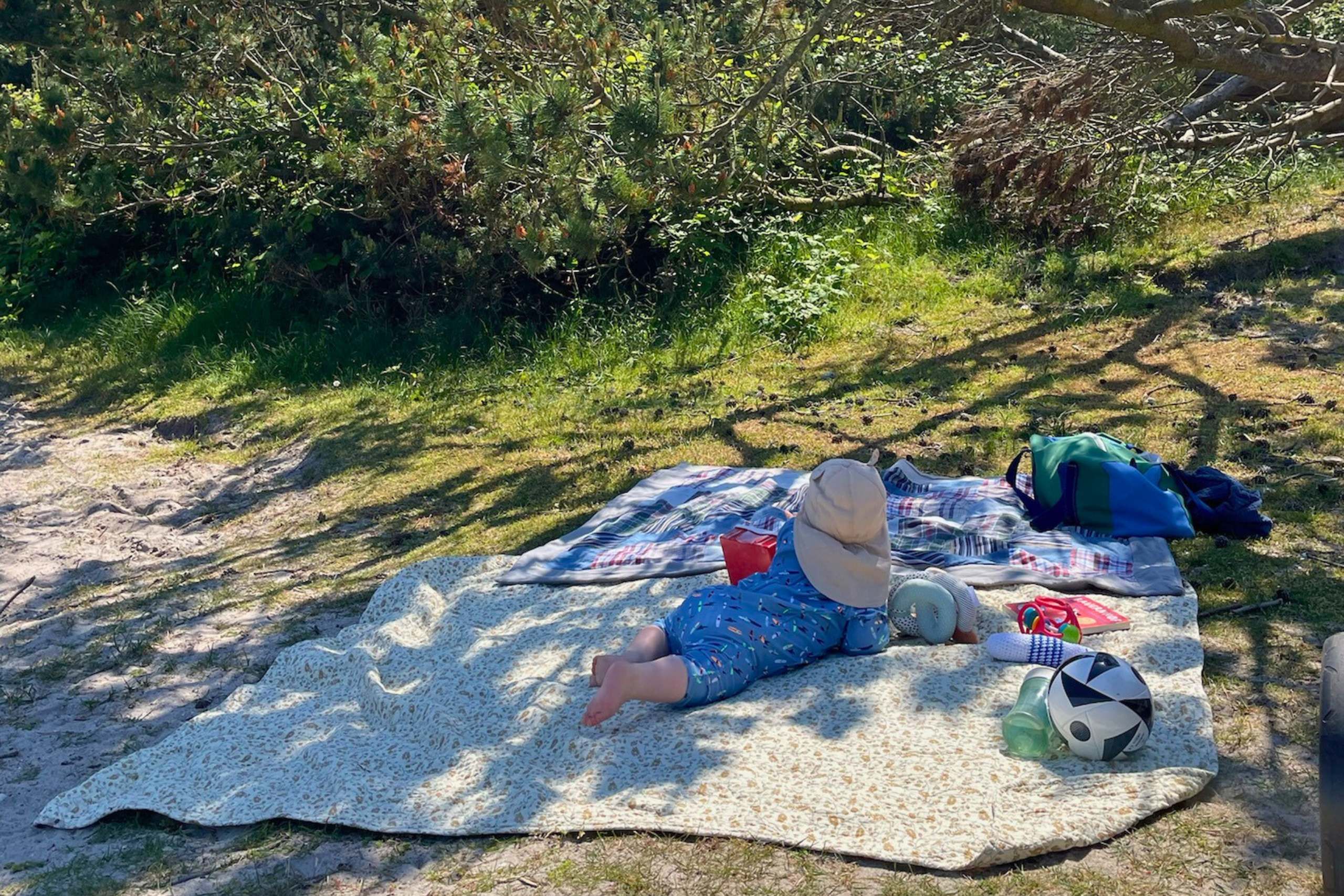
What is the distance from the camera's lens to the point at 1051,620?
4.58 metres

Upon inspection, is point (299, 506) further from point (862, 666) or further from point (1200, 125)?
point (1200, 125)

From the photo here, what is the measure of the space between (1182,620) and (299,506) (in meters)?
4.70

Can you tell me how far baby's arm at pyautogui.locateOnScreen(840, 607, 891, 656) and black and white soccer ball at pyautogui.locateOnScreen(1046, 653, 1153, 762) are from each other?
82 cm

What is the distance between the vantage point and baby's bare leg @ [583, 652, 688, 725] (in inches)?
152

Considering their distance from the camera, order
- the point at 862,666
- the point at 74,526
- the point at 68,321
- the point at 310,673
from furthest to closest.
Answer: the point at 68,321 → the point at 74,526 → the point at 310,673 → the point at 862,666

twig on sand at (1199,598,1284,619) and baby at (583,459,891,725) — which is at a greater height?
baby at (583,459,891,725)

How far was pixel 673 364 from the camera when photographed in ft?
29.3

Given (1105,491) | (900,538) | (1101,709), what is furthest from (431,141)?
(1101,709)

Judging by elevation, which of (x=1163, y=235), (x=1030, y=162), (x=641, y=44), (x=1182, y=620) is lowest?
(x=1182, y=620)

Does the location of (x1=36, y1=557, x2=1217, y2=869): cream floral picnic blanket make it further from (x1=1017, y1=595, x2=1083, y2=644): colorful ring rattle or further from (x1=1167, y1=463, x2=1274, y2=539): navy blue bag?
(x1=1167, y1=463, x2=1274, y2=539): navy blue bag

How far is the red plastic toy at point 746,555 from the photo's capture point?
4.88 metres

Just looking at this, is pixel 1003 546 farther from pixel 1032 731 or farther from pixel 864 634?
pixel 1032 731

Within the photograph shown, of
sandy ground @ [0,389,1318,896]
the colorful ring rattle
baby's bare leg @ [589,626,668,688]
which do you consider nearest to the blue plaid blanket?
the colorful ring rattle

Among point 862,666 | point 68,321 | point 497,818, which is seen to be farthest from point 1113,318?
A: point 68,321
